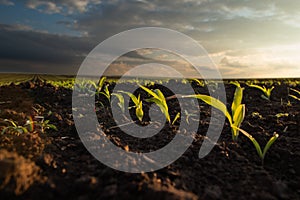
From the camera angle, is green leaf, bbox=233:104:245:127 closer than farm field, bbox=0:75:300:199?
No

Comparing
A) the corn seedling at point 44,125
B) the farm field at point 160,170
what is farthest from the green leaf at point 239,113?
the corn seedling at point 44,125

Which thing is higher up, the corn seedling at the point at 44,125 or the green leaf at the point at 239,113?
the green leaf at the point at 239,113

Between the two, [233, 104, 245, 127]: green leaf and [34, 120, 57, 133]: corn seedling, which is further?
[34, 120, 57, 133]: corn seedling

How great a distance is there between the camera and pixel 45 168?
1.94m

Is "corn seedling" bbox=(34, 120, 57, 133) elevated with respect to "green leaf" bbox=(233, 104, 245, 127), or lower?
lower

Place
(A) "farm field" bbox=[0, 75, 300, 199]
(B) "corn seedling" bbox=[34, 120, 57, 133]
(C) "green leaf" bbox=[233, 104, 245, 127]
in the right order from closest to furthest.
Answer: (A) "farm field" bbox=[0, 75, 300, 199] < (C) "green leaf" bbox=[233, 104, 245, 127] < (B) "corn seedling" bbox=[34, 120, 57, 133]

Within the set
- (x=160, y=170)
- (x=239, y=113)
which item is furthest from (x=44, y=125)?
(x=239, y=113)

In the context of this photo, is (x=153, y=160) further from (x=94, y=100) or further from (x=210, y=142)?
(x=94, y=100)

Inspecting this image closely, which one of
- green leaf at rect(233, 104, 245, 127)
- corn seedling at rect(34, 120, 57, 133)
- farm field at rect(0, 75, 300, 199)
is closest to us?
farm field at rect(0, 75, 300, 199)

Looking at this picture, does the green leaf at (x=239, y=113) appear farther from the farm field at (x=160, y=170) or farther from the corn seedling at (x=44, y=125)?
the corn seedling at (x=44, y=125)

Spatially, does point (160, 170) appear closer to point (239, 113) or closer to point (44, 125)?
point (239, 113)

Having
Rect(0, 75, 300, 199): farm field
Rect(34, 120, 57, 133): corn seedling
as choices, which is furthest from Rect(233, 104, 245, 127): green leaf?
Rect(34, 120, 57, 133): corn seedling

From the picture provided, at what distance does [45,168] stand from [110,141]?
743 mm

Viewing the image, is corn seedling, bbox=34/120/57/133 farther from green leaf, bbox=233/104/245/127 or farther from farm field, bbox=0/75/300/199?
green leaf, bbox=233/104/245/127
